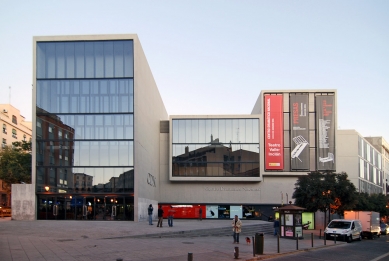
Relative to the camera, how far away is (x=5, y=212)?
185 ft

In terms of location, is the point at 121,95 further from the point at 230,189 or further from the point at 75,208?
the point at 230,189

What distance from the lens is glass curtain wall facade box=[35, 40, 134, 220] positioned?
4353cm

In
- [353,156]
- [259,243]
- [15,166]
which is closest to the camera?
[259,243]

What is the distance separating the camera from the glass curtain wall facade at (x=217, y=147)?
6056 cm

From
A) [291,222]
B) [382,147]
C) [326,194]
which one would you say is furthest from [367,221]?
[382,147]

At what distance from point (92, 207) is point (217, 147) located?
74.0ft

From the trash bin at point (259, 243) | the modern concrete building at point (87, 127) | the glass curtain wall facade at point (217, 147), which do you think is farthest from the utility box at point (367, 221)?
the trash bin at point (259, 243)

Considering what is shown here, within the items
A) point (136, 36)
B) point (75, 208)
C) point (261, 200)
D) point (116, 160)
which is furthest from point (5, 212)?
point (261, 200)

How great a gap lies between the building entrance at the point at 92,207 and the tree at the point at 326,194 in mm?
17668

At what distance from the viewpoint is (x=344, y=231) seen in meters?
34.5

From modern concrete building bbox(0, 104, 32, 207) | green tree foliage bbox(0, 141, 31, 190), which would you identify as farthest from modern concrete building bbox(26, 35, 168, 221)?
modern concrete building bbox(0, 104, 32, 207)

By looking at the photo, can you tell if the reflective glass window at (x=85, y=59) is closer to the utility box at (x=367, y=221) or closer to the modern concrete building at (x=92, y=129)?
the modern concrete building at (x=92, y=129)

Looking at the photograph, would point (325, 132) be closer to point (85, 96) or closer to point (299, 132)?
point (299, 132)

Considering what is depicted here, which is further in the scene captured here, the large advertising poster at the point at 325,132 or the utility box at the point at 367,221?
the large advertising poster at the point at 325,132
